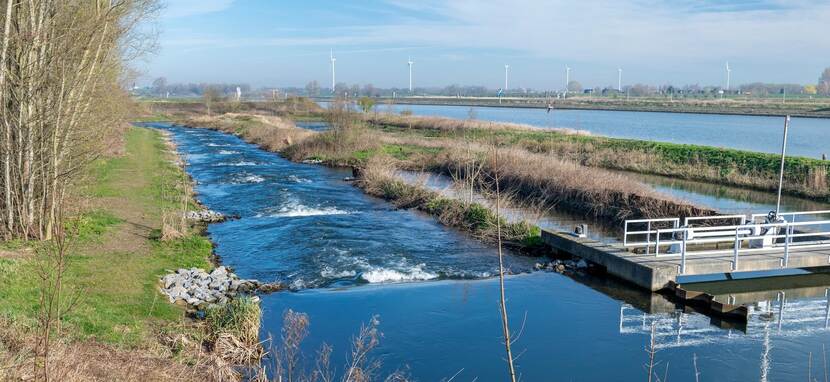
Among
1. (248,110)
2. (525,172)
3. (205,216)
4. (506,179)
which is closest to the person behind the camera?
(205,216)

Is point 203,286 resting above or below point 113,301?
below

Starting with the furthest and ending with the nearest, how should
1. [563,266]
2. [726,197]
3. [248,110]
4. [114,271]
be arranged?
[248,110], [726,197], [563,266], [114,271]

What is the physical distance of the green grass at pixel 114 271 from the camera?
41.4 ft

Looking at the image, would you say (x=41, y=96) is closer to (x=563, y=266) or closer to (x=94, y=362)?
(x=94, y=362)

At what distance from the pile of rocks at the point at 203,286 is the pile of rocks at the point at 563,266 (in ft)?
30.1

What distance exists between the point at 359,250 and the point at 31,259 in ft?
33.0

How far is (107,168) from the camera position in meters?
37.2

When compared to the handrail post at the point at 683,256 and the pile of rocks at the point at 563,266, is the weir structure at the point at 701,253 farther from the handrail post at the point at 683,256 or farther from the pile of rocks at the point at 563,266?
the pile of rocks at the point at 563,266

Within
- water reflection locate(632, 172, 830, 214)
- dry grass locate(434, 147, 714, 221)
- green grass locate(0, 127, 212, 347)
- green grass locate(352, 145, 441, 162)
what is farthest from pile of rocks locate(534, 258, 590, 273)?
green grass locate(352, 145, 441, 162)

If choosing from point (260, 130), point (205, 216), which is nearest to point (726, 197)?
point (205, 216)

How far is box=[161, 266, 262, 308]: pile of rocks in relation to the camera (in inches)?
637

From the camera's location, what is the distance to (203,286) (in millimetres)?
17031

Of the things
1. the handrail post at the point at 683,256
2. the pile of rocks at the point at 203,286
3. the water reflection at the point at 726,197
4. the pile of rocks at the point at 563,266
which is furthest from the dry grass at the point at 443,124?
the handrail post at the point at 683,256

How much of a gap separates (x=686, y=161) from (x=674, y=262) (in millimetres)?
26006
